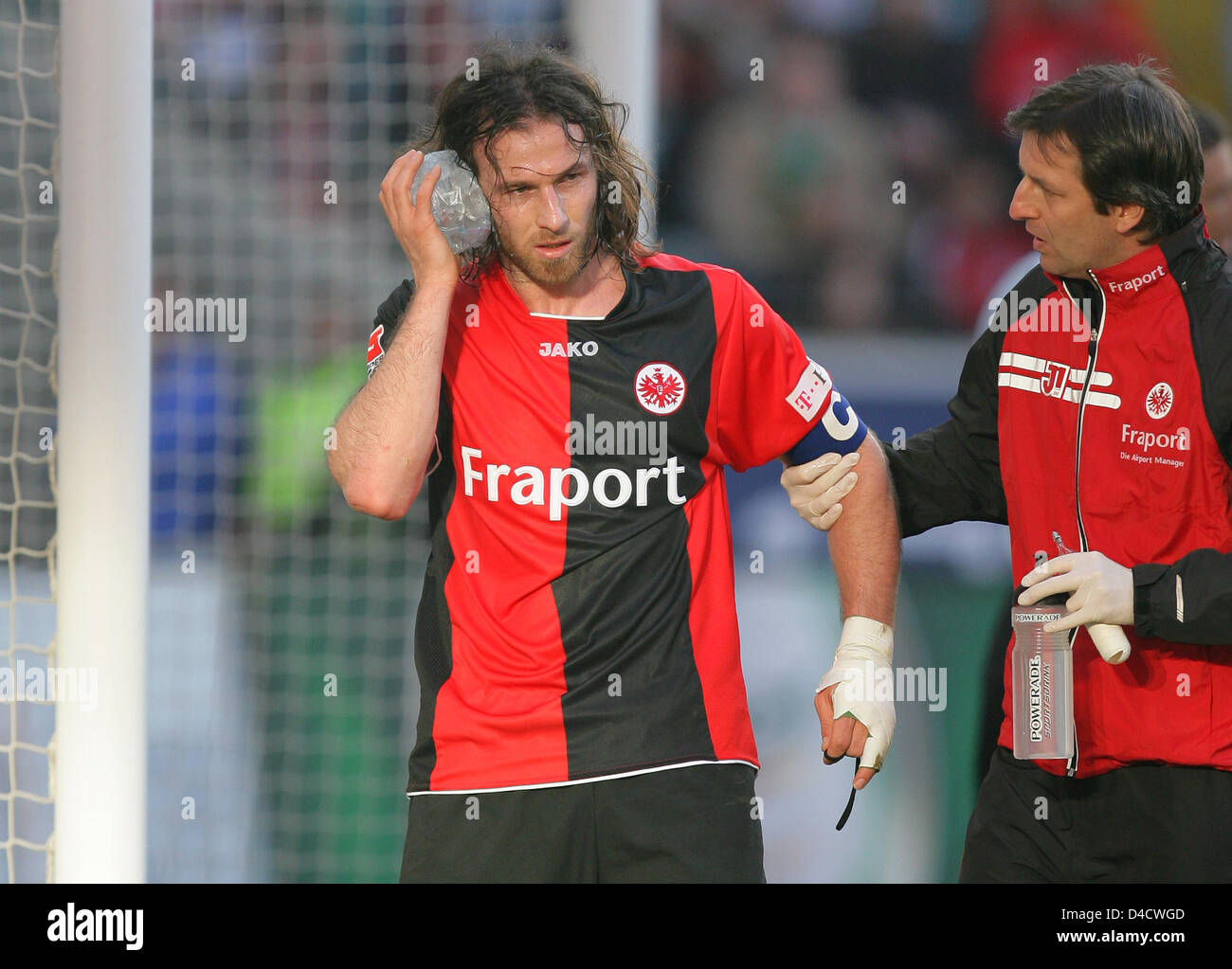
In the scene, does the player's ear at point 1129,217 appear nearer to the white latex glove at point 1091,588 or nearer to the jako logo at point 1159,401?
the jako logo at point 1159,401

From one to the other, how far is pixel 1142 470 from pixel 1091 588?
0.78 ft

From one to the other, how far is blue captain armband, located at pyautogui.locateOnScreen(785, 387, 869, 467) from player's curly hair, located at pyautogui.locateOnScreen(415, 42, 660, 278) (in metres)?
0.43

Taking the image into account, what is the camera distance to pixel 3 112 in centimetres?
448

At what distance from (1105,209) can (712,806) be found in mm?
1210

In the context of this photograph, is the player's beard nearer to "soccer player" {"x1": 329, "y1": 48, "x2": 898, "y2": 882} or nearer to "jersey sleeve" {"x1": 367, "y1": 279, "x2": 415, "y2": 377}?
"soccer player" {"x1": 329, "y1": 48, "x2": 898, "y2": 882}

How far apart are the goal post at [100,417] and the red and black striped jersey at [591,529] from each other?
1.04 m

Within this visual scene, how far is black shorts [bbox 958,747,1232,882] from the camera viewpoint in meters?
2.36

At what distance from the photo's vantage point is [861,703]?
2.56 meters

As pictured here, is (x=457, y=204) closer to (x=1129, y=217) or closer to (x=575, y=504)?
(x=575, y=504)

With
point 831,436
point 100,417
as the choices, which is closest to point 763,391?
point 831,436
